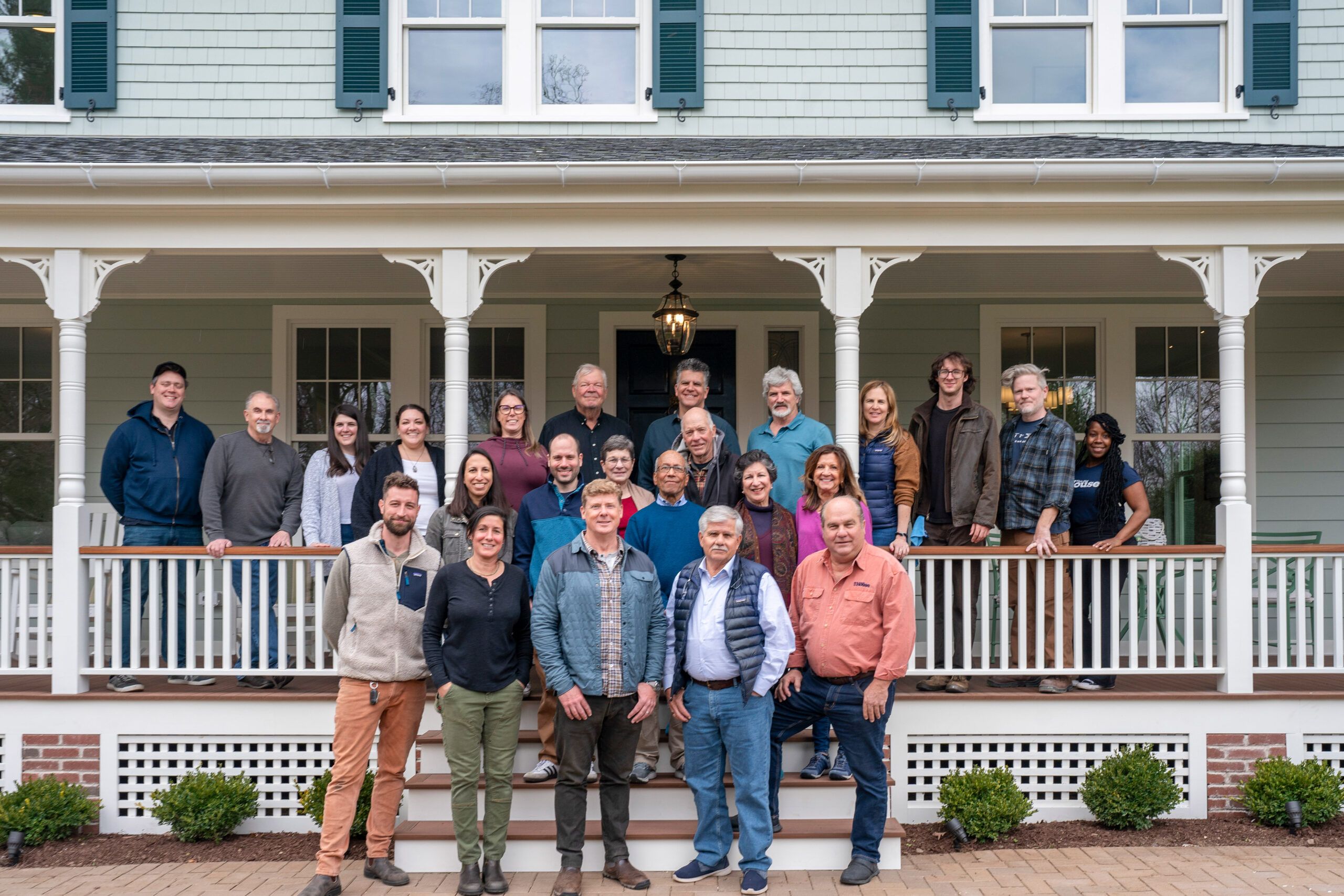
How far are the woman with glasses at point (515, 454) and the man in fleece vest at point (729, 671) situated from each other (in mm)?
1088

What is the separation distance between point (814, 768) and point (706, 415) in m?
1.84

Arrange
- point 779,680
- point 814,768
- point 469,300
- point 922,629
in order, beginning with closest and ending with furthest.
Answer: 1. point 779,680
2. point 814,768
3. point 469,300
4. point 922,629

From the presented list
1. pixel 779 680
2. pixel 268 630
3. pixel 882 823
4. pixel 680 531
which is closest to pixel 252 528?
pixel 268 630

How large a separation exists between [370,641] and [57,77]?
5.83 metres

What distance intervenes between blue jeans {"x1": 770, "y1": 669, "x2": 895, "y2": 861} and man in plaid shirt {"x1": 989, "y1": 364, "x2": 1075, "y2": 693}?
1.46 m

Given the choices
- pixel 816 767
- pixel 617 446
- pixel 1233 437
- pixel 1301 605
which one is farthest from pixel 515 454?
pixel 1301 605

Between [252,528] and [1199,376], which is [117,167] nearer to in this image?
[252,528]

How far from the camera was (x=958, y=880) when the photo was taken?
5023 millimetres

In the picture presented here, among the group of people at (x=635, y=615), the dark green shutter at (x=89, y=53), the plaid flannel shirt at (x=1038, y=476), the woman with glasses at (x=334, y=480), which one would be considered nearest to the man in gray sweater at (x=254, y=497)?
the woman with glasses at (x=334, y=480)

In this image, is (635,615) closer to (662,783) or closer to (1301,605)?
(662,783)

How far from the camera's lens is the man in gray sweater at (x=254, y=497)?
6.04m

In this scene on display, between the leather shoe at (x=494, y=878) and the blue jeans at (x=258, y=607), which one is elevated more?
the blue jeans at (x=258, y=607)

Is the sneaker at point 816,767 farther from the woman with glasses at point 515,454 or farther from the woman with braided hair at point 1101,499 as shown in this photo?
the woman with glasses at point 515,454

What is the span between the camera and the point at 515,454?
18.0 ft
